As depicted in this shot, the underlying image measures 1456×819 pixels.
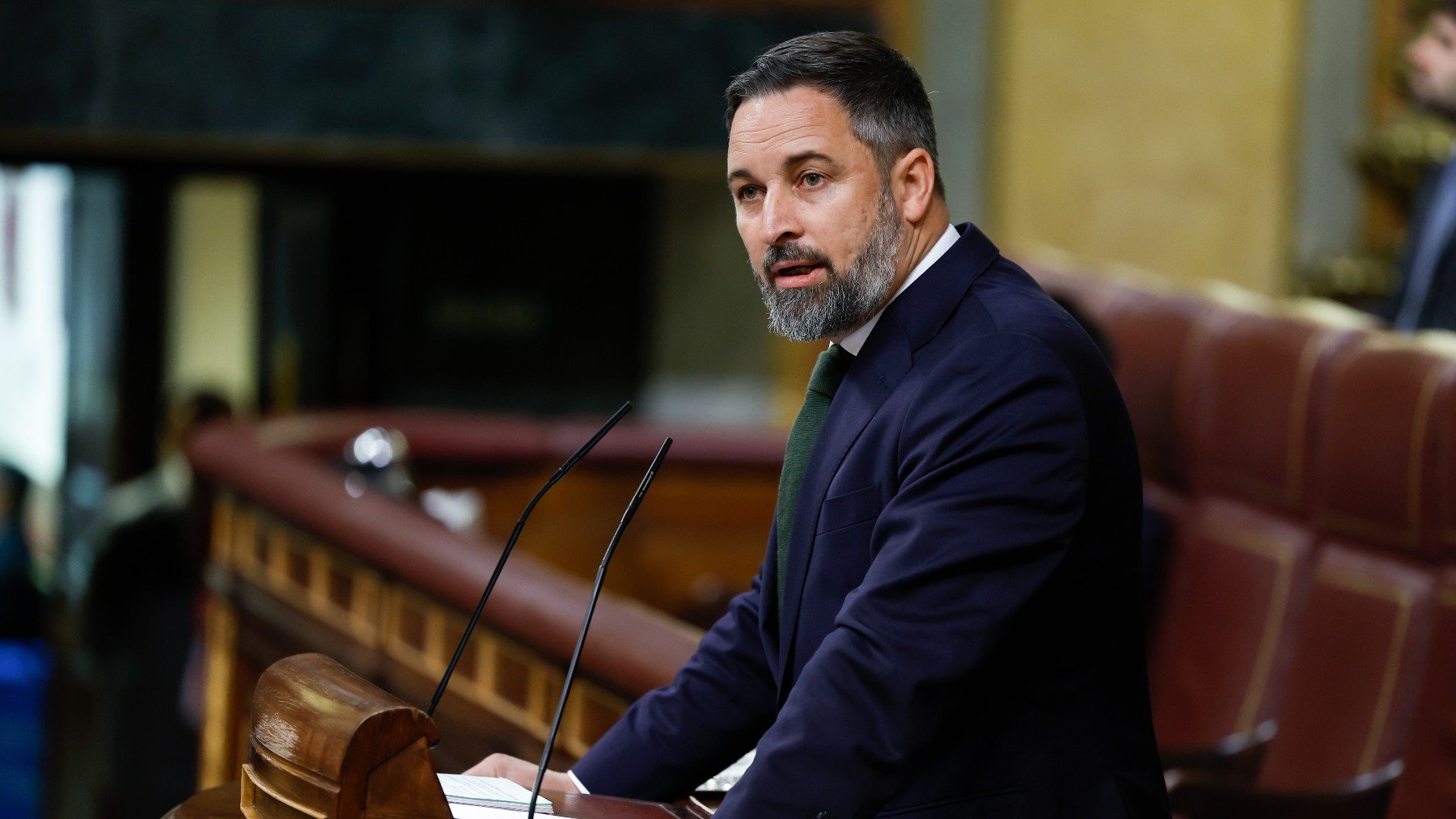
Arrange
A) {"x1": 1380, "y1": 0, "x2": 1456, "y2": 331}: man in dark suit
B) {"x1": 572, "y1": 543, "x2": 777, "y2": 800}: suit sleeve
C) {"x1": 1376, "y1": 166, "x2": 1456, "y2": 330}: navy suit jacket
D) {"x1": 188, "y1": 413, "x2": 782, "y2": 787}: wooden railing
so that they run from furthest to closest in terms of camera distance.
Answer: {"x1": 1376, "y1": 166, "x2": 1456, "y2": 330}: navy suit jacket < {"x1": 1380, "y1": 0, "x2": 1456, "y2": 331}: man in dark suit < {"x1": 188, "y1": 413, "x2": 782, "y2": 787}: wooden railing < {"x1": 572, "y1": 543, "x2": 777, "y2": 800}: suit sleeve

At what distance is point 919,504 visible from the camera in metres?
1.19

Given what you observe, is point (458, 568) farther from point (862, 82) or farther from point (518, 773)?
point (862, 82)

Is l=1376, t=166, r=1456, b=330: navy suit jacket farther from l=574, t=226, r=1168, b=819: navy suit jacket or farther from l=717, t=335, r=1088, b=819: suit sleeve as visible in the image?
l=717, t=335, r=1088, b=819: suit sleeve

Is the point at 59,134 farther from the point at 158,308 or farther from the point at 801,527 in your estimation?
the point at 801,527

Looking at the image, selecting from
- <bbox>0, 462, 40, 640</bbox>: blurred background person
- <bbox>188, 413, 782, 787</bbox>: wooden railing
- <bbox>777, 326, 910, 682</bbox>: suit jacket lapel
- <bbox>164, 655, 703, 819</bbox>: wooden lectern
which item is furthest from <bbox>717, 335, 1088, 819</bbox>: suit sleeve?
<bbox>0, 462, 40, 640</bbox>: blurred background person

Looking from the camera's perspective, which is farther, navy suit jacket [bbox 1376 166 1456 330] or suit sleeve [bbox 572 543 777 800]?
navy suit jacket [bbox 1376 166 1456 330]

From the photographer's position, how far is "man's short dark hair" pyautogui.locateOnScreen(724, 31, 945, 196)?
1315 millimetres

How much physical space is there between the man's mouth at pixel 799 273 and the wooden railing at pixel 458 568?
28.3 inches

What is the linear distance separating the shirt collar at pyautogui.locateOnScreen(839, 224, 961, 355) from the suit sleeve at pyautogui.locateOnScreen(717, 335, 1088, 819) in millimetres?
162

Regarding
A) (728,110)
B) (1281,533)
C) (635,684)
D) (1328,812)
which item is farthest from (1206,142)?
(728,110)

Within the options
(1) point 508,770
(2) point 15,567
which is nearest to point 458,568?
(1) point 508,770

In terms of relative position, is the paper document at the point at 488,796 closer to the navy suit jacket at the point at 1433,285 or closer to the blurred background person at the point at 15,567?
the navy suit jacket at the point at 1433,285

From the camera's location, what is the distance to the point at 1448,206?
10.1 ft

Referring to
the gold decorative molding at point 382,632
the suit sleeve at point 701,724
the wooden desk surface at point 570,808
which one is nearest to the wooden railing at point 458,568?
the gold decorative molding at point 382,632
